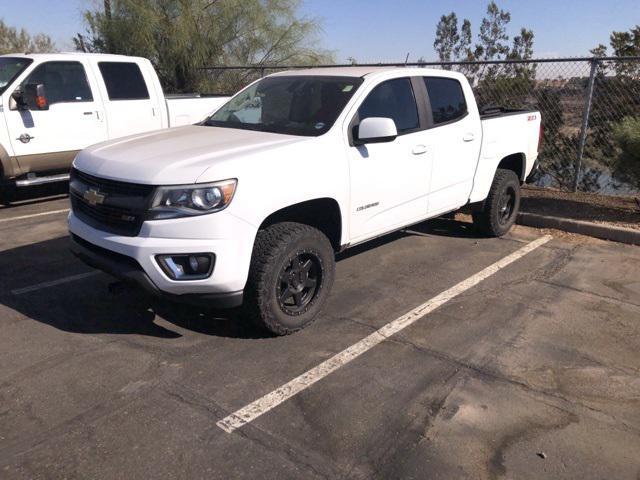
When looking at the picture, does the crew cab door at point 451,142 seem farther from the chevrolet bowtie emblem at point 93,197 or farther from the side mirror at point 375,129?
the chevrolet bowtie emblem at point 93,197

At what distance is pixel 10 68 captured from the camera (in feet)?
25.4

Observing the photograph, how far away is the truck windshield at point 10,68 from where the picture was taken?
7.54 metres

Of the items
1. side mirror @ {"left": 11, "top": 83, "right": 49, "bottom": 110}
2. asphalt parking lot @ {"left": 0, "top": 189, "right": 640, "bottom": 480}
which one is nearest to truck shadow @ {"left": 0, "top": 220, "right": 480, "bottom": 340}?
asphalt parking lot @ {"left": 0, "top": 189, "right": 640, "bottom": 480}

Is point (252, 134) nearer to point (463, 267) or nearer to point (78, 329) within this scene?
point (78, 329)

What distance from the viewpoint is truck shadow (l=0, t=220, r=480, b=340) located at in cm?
411

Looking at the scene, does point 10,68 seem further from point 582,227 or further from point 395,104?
point 582,227

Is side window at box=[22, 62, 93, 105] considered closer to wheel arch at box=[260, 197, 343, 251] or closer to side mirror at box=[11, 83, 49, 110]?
side mirror at box=[11, 83, 49, 110]

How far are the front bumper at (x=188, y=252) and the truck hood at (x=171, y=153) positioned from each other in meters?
0.29

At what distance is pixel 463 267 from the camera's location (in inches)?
220

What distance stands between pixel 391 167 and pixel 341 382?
189 centimetres

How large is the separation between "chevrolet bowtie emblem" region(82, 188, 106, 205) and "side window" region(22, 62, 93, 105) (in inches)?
183

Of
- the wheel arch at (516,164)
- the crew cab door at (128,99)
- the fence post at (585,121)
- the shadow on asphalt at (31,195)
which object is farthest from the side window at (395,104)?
the shadow on asphalt at (31,195)

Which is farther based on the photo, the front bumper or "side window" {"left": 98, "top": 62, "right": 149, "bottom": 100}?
"side window" {"left": 98, "top": 62, "right": 149, "bottom": 100}

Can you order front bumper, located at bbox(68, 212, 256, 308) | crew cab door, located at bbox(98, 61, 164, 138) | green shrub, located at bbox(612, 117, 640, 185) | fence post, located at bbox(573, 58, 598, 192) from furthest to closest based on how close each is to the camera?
crew cab door, located at bbox(98, 61, 164, 138)
fence post, located at bbox(573, 58, 598, 192)
green shrub, located at bbox(612, 117, 640, 185)
front bumper, located at bbox(68, 212, 256, 308)
